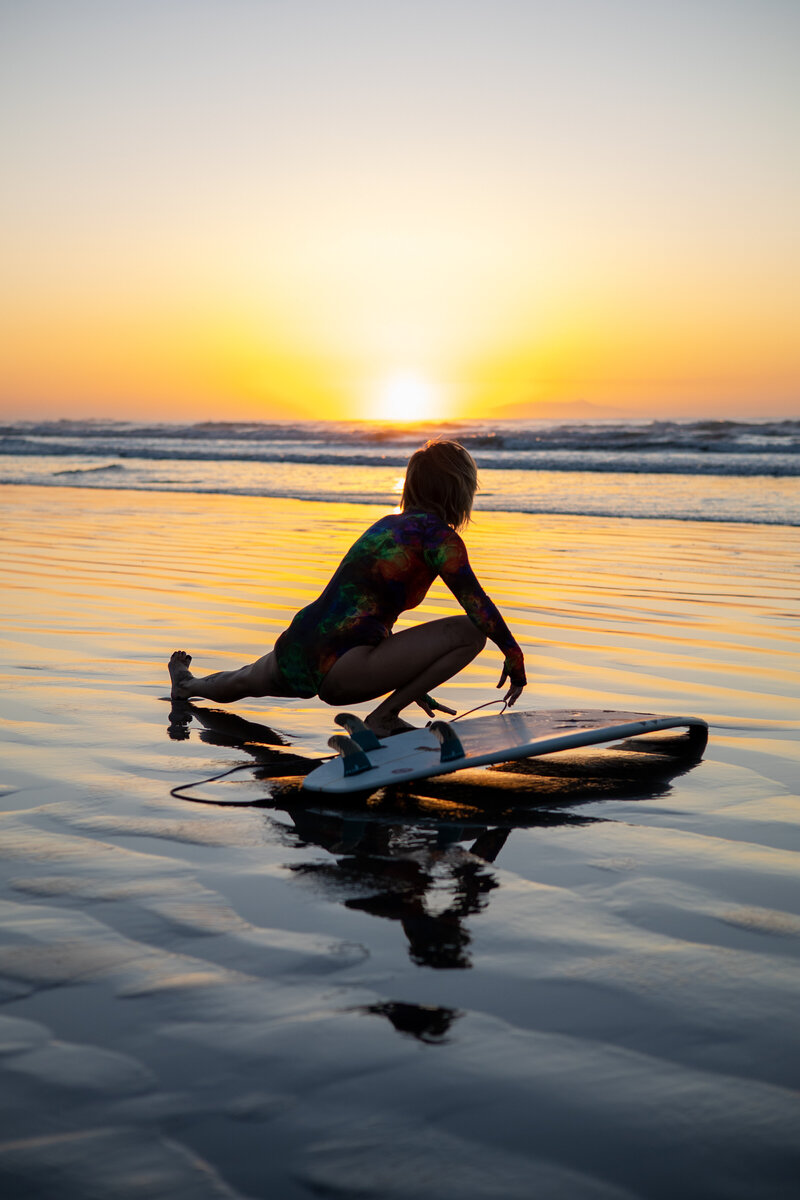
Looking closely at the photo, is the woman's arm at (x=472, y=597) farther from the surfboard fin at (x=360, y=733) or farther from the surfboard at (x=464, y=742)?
the surfboard fin at (x=360, y=733)

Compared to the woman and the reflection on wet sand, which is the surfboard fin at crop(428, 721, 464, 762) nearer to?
the reflection on wet sand

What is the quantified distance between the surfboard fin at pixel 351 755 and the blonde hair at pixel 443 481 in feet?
3.63

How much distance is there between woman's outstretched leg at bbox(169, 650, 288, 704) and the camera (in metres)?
4.38

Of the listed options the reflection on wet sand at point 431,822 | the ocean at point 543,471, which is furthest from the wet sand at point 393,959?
the ocean at point 543,471

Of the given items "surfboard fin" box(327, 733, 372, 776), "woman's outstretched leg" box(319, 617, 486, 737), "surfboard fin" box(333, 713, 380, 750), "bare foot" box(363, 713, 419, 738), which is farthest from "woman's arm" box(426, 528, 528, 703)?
"surfboard fin" box(327, 733, 372, 776)

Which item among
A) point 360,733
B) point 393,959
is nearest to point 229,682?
point 360,733

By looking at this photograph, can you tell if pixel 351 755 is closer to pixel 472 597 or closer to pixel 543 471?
pixel 472 597

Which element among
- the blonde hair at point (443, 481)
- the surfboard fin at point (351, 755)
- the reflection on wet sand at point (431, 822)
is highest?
the blonde hair at point (443, 481)

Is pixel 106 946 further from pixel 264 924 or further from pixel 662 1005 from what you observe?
pixel 662 1005

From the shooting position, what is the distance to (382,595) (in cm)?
415

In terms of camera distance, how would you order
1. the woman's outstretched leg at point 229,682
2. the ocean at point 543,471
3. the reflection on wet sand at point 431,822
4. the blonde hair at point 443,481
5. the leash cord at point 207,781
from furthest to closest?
the ocean at point 543,471
the woman's outstretched leg at point 229,682
the blonde hair at point 443,481
the leash cord at point 207,781
the reflection on wet sand at point 431,822

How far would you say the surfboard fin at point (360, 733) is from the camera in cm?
362

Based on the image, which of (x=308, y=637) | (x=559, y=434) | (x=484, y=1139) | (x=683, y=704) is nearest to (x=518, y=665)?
(x=308, y=637)

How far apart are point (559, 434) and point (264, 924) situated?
138ft
